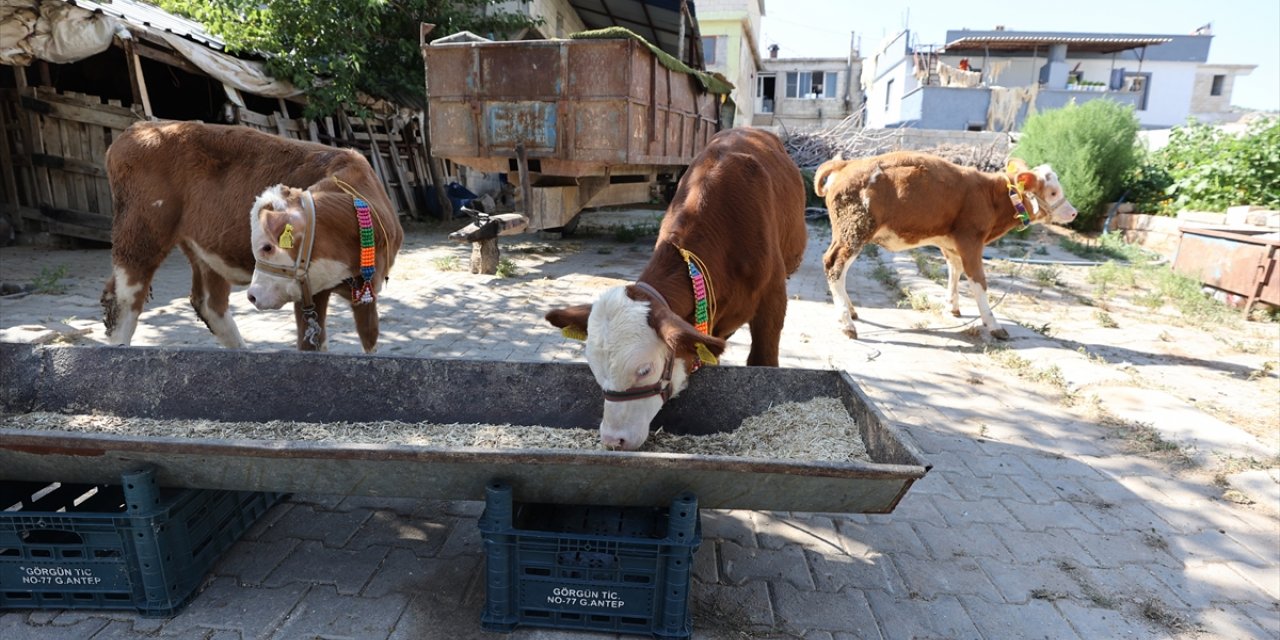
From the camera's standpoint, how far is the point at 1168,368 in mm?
5398

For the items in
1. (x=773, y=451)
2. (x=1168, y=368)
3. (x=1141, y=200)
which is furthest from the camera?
(x=1141, y=200)

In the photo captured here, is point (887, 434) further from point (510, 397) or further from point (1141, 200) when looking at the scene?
point (1141, 200)

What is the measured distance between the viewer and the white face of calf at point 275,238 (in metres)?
3.02

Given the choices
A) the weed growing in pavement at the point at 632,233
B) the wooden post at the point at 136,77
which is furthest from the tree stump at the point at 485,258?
the wooden post at the point at 136,77

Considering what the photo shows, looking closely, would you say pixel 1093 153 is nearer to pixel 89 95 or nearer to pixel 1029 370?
pixel 1029 370

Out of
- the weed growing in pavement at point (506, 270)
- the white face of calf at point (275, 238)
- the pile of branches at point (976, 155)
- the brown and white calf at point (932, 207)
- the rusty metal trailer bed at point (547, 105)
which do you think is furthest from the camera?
the pile of branches at point (976, 155)

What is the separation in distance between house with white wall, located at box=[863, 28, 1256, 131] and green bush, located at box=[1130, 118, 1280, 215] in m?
12.0

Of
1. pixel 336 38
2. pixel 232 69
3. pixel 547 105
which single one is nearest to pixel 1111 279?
pixel 547 105

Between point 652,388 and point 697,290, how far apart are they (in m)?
0.55

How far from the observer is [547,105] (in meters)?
6.89

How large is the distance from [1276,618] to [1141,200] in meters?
12.6

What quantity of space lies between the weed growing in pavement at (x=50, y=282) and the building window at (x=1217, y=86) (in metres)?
59.7

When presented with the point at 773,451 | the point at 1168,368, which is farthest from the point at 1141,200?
the point at 773,451

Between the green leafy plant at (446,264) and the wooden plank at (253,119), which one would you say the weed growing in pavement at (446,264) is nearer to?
the green leafy plant at (446,264)
